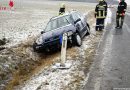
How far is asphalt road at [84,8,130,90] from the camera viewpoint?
8706mm

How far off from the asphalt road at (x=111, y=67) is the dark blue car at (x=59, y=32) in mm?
1210

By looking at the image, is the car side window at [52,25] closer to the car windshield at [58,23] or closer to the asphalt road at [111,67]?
the car windshield at [58,23]

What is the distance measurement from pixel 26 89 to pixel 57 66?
1.99m

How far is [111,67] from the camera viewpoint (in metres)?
10.5

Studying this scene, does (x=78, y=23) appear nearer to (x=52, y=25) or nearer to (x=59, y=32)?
(x=52, y=25)

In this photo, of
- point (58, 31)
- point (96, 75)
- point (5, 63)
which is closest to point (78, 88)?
point (96, 75)

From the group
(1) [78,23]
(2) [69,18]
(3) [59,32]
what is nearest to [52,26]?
(2) [69,18]

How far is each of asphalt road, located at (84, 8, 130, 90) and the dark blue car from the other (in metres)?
1.21

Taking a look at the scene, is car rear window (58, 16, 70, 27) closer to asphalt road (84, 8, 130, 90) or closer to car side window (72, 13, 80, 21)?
car side window (72, 13, 80, 21)

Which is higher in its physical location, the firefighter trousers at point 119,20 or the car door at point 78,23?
the car door at point 78,23

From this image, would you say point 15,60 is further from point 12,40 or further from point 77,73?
point 12,40

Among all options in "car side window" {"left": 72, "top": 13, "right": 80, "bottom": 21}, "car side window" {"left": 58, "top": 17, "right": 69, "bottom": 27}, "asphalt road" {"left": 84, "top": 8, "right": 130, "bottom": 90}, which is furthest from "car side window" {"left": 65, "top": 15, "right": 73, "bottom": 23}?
"asphalt road" {"left": 84, "top": 8, "right": 130, "bottom": 90}

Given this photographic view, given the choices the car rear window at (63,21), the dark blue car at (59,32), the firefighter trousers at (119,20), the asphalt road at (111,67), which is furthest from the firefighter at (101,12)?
the car rear window at (63,21)

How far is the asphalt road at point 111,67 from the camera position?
8706 mm
